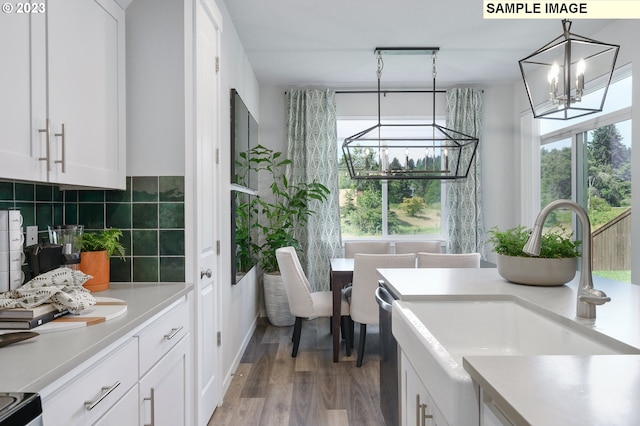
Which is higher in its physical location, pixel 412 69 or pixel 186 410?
pixel 412 69

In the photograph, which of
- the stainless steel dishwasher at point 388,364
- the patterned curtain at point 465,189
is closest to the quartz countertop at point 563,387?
the stainless steel dishwasher at point 388,364

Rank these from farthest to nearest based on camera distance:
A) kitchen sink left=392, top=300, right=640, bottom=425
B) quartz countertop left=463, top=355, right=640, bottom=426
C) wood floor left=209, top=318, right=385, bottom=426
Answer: wood floor left=209, top=318, right=385, bottom=426, kitchen sink left=392, top=300, right=640, bottom=425, quartz countertop left=463, top=355, right=640, bottom=426

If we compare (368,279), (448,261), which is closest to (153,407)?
(368,279)

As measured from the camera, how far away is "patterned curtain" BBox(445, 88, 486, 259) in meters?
5.07

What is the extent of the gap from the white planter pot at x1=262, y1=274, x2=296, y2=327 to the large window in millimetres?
1203

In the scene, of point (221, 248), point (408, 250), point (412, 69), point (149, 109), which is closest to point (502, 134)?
point (412, 69)

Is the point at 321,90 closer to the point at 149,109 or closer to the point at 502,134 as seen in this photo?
the point at 502,134

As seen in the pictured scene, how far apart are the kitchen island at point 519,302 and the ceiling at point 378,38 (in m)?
2.09

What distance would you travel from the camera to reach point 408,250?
14.9 feet

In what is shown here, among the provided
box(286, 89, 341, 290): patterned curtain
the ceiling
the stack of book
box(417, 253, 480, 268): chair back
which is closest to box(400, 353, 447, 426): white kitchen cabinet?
the stack of book

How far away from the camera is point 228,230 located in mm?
3039

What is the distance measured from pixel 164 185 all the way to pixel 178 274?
16.5 inches

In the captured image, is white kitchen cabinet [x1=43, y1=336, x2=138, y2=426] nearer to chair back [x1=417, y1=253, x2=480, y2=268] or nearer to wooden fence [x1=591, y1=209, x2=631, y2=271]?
chair back [x1=417, y1=253, x2=480, y2=268]

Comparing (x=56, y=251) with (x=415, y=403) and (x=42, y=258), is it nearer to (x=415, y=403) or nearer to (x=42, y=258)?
(x=42, y=258)
